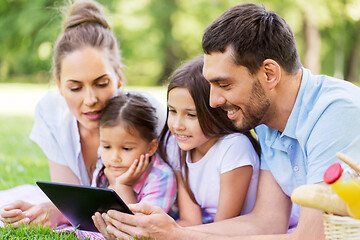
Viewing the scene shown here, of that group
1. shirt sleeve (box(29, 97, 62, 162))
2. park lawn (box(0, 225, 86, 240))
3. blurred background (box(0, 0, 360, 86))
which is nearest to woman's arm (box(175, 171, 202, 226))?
park lawn (box(0, 225, 86, 240))

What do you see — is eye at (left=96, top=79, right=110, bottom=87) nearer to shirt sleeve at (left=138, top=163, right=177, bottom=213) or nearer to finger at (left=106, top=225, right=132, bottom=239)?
shirt sleeve at (left=138, top=163, right=177, bottom=213)

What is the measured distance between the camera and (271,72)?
9.36ft

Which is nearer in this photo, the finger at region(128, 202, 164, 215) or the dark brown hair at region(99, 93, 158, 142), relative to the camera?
the finger at region(128, 202, 164, 215)

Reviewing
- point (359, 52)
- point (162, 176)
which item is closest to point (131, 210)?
point (162, 176)

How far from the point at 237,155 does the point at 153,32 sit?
2397 cm

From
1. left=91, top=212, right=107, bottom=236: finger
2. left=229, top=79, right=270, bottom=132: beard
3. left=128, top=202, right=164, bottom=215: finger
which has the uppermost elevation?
left=229, top=79, right=270, bottom=132: beard

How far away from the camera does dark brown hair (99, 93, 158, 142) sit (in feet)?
11.9

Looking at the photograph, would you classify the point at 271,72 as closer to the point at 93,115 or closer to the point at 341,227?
the point at 341,227

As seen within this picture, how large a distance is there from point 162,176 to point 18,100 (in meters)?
12.8

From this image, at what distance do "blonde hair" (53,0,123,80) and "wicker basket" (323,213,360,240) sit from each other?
252cm

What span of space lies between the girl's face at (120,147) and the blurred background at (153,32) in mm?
17436

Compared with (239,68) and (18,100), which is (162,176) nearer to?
(239,68)

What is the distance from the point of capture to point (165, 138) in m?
3.82

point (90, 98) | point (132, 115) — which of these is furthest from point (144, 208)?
point (90, 98)
